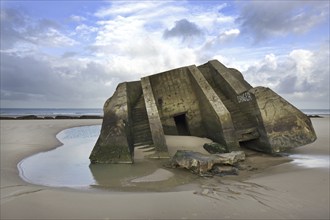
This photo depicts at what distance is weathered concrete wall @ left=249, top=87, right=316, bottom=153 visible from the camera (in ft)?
20.7

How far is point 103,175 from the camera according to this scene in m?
5.12

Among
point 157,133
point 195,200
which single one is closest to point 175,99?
point 157,133

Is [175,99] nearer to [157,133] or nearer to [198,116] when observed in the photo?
[198,116]

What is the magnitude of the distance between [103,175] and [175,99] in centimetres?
332

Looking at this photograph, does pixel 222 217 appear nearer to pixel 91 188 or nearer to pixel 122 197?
pixel 122 197

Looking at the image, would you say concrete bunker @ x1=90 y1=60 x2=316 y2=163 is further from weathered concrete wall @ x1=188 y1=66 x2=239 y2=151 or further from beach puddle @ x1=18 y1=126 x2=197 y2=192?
beach puddle @ x1=18 y1=126 x2=197 y2=192

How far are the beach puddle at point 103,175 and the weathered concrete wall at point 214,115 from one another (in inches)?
57.7

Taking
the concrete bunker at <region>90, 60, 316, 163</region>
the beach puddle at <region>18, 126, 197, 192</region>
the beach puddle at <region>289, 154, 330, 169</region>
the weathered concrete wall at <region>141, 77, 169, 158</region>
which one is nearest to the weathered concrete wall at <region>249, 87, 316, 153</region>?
the concrete bunker at <region>90, 60, 316, 163</region>

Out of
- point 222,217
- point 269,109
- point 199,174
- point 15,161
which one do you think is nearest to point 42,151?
point 15,161

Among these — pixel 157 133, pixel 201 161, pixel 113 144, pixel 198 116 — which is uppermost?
pixel 198 116

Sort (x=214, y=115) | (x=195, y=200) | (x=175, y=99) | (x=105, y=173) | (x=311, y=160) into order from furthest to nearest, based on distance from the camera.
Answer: (x=175, y=99)
(x=214, y=115)
(x=311, y=160)
(x=105, y=173)
(x=195, y=200)

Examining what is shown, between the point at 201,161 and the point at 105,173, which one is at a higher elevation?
the point at 201,161

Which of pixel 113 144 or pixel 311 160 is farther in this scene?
pixel 311 160

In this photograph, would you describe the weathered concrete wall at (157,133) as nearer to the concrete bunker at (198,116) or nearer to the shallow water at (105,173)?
the concrete bunker at (198,116)
